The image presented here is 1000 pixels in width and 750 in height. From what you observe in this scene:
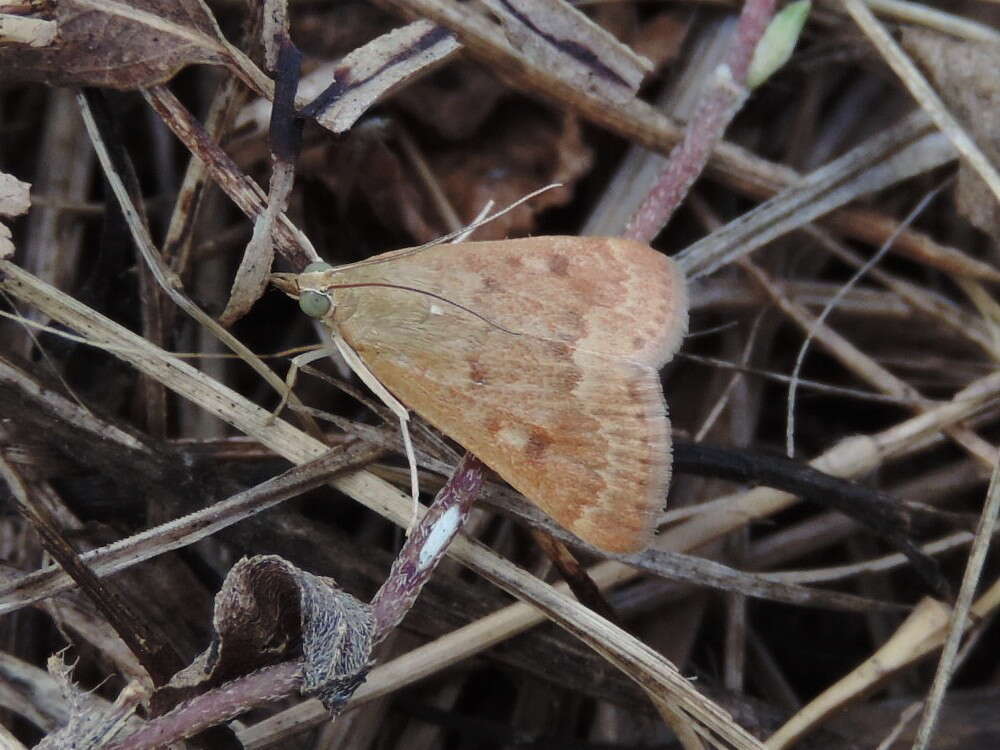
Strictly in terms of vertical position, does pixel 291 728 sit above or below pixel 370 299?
below

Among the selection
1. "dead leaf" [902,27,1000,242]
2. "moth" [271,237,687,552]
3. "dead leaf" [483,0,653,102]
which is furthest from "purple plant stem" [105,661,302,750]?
"dead leaf" [902,27,1000,242]

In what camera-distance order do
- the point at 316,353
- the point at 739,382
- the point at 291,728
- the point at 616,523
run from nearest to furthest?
the point at 616,523
the point at 291,728
the point at 316,353
the point at 739,382

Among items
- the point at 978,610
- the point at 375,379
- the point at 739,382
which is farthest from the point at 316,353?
the point at 978,610

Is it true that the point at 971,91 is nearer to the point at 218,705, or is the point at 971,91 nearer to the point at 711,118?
the point at 711,118

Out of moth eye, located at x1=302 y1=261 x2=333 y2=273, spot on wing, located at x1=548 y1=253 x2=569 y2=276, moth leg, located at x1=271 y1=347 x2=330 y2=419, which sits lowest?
moth leg, located at x1=271 y1=347 x2=330 y2=419

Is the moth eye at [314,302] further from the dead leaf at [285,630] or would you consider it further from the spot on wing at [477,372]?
the dead leaf at [285,630]

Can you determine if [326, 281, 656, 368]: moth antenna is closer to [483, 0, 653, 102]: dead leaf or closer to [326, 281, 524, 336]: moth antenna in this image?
[326, 281, 524, 336]: moth antenna

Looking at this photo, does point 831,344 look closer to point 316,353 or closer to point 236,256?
point 316,353
